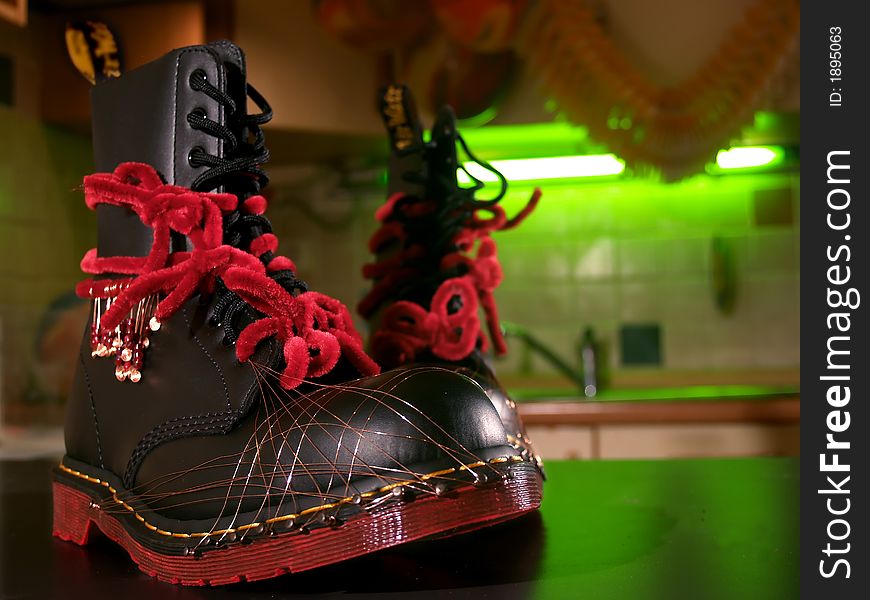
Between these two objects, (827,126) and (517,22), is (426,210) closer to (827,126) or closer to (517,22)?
(827,126)

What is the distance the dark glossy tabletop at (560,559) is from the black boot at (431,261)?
5.4 inches

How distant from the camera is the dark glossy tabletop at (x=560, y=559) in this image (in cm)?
36

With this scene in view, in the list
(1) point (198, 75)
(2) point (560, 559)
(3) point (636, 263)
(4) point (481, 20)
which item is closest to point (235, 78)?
(1) point (198, 75)

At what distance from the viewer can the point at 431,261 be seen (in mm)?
654

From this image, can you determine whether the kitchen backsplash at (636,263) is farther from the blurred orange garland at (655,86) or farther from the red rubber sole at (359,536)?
the red rubber sole at (359,536)

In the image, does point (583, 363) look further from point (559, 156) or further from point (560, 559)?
point (560, 559)

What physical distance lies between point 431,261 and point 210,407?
278mm

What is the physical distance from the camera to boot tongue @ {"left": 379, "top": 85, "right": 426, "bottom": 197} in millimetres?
695

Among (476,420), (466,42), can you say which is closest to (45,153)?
(466,42)

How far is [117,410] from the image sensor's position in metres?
0.46

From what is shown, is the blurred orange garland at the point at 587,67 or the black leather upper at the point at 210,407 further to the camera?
the blurred orange garland at the point at 587,67

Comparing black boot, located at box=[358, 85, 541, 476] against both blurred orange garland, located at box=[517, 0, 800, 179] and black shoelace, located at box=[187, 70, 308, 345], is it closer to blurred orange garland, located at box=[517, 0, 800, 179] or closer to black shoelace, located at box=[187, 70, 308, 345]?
black shoelace, located at box=[187, 70, 308, 345]

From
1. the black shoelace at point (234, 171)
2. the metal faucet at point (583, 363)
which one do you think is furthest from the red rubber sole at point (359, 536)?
the metal faucet at point (583, 363)

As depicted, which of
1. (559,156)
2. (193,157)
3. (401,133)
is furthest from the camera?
(559,156)
